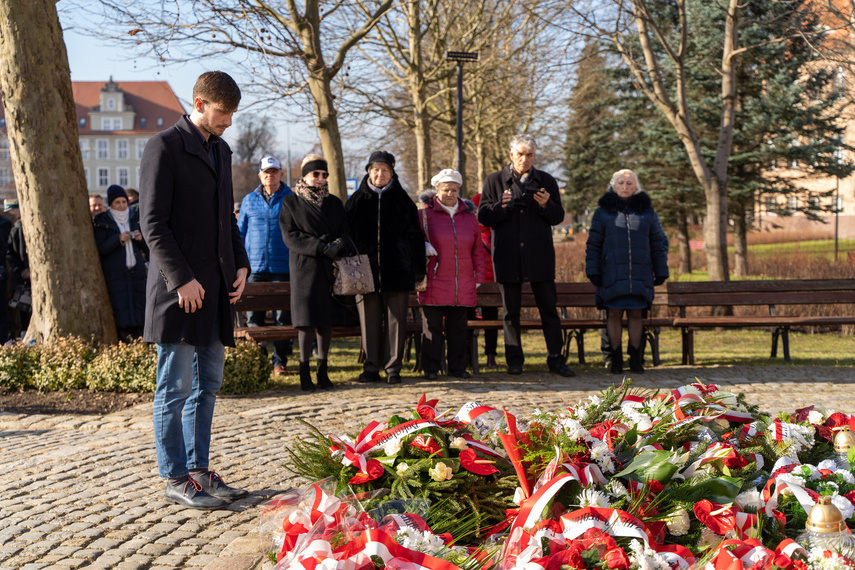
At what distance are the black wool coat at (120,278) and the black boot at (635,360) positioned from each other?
5081mm

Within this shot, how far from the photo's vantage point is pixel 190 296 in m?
4.12

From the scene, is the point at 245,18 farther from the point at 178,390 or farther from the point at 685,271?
the point at 685,271

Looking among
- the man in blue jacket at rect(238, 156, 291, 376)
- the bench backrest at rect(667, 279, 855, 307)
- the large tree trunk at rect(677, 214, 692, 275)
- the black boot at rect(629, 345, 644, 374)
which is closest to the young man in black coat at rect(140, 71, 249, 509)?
the man in blue jacket at rect(238, 156, 291, 376)

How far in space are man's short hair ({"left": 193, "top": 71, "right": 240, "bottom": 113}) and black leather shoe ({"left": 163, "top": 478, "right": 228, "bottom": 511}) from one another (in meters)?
1.93

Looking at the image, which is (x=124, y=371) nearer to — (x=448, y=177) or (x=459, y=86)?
(x=448, y=177)

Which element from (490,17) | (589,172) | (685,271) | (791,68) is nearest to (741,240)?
(685,271)

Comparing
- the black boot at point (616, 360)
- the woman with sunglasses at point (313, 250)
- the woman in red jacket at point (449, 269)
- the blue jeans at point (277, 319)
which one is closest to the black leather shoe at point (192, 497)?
the woman with sunglasses at point (313, 250)

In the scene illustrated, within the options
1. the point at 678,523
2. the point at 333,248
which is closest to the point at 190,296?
the point at 678,523

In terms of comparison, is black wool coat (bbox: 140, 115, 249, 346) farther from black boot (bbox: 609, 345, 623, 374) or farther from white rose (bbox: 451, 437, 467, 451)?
black boot (bbox: 609, 345, 623, 374)

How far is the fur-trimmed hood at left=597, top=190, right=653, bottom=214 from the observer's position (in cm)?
834

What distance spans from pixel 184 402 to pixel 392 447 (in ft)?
4.97

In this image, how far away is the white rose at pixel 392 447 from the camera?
3.40 metres

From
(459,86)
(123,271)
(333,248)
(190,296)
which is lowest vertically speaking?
(190,296)

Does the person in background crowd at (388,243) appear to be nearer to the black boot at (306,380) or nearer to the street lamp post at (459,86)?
the black boot at (306,380)
